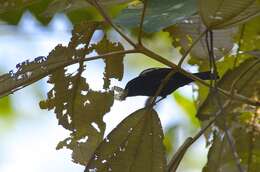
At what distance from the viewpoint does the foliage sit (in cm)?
111

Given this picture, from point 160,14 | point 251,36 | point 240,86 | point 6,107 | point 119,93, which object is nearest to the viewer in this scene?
point 160,14

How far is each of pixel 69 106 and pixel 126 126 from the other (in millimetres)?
127

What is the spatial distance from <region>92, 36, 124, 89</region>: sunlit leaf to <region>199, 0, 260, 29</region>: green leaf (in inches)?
9.0

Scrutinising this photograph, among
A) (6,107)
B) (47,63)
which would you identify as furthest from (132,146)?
(6,107)

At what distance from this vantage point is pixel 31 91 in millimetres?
2842

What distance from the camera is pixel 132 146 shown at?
1.26 metres

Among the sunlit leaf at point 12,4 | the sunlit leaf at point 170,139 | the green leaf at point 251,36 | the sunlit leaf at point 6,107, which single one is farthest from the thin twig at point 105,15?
the sunlit leaf at point 6,107

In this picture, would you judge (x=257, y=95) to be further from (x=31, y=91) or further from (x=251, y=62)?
(x=31, y=91)

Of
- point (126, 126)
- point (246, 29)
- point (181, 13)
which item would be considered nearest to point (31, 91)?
point (246, 29)

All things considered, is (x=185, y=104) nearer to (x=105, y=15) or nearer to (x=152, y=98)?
(x=152, y=98)

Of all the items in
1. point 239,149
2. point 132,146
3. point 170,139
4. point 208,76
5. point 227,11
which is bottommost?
point 170,139

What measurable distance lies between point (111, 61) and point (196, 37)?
0.66ft

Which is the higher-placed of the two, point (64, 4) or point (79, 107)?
point (64, 4)

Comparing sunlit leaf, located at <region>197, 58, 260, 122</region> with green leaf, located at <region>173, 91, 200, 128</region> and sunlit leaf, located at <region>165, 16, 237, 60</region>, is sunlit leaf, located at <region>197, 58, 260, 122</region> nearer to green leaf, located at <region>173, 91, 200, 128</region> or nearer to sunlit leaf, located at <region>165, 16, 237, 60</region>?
sunlit leaf, located at <region>165, 16, 237, 60</region>
